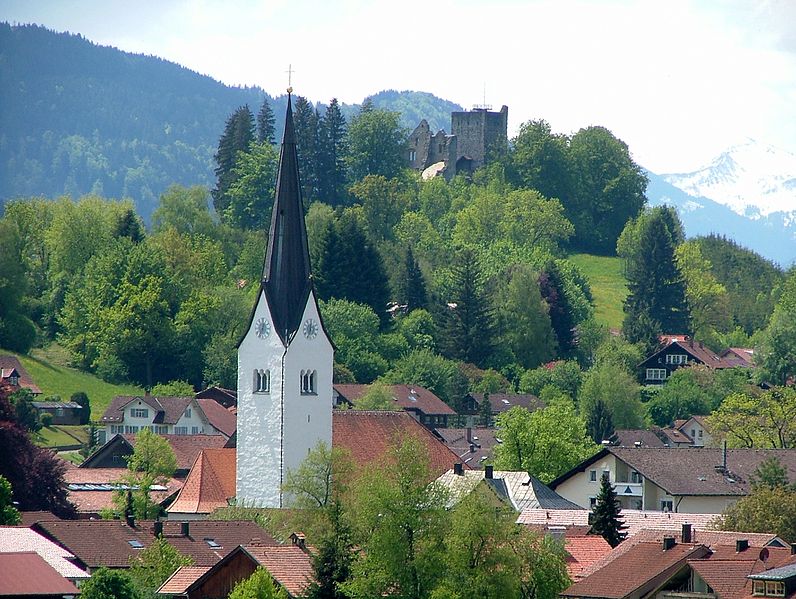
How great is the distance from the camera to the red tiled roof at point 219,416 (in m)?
107

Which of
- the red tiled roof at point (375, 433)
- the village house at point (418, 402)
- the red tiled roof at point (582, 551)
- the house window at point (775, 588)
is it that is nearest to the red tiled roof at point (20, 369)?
the village house at point (418, 402)

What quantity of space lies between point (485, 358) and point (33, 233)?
31.0 metres

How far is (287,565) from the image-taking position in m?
53.3

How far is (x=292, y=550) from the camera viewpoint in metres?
55.6

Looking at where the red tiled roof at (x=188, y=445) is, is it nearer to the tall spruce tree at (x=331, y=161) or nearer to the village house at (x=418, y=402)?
the village house at (x=418, y=402)

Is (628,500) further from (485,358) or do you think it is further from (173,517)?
(485,358)

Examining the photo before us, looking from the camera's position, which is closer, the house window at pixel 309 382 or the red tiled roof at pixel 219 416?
the house window at pixel 309 382

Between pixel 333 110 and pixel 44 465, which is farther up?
pixel 333 110

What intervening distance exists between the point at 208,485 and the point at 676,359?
Answer: 61.5 m

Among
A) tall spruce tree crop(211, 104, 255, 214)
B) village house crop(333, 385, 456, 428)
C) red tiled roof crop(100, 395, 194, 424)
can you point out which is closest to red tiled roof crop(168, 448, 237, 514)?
red tiled roof crop(100, 395, 194, 424)

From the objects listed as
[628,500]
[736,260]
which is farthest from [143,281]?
[736,260]

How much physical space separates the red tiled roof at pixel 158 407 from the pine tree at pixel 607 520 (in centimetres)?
4672

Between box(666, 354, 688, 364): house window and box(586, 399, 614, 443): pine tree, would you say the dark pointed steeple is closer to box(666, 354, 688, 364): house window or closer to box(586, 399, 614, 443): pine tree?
box(586, 399, 614, 443): pine tree

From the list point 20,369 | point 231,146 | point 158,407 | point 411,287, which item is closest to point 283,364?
point 158,407
